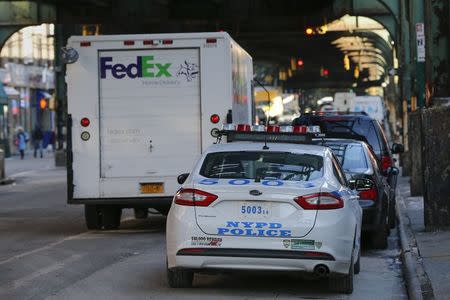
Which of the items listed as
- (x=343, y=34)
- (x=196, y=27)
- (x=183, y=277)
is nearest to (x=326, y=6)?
(x=196, y=27)

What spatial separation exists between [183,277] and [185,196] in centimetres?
90

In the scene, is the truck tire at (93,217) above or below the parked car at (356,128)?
below

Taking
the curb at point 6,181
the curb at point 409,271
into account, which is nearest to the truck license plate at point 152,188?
the curb at point 409,271

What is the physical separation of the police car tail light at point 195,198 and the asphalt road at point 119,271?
36.5 inches

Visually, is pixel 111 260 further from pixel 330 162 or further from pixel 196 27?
pixel 196 27

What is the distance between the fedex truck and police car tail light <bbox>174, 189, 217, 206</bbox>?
593 cm

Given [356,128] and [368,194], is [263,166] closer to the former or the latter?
[368,194]

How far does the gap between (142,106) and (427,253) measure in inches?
213

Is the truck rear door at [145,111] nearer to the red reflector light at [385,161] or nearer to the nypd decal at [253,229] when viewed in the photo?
the red reflector light at [385,161]

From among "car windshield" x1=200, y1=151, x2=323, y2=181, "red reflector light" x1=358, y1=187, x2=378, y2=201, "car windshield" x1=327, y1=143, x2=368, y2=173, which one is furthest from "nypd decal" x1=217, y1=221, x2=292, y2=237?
"car windshield" x1=327, y1=143, x2=368, y2=173

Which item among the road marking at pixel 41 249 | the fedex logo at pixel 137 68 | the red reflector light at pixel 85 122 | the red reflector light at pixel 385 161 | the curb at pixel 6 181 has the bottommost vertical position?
the road marking at pixel 41 249

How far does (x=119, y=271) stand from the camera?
39.4 ft

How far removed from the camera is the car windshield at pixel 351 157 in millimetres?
14517

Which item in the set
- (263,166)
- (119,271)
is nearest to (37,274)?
(119,271)
